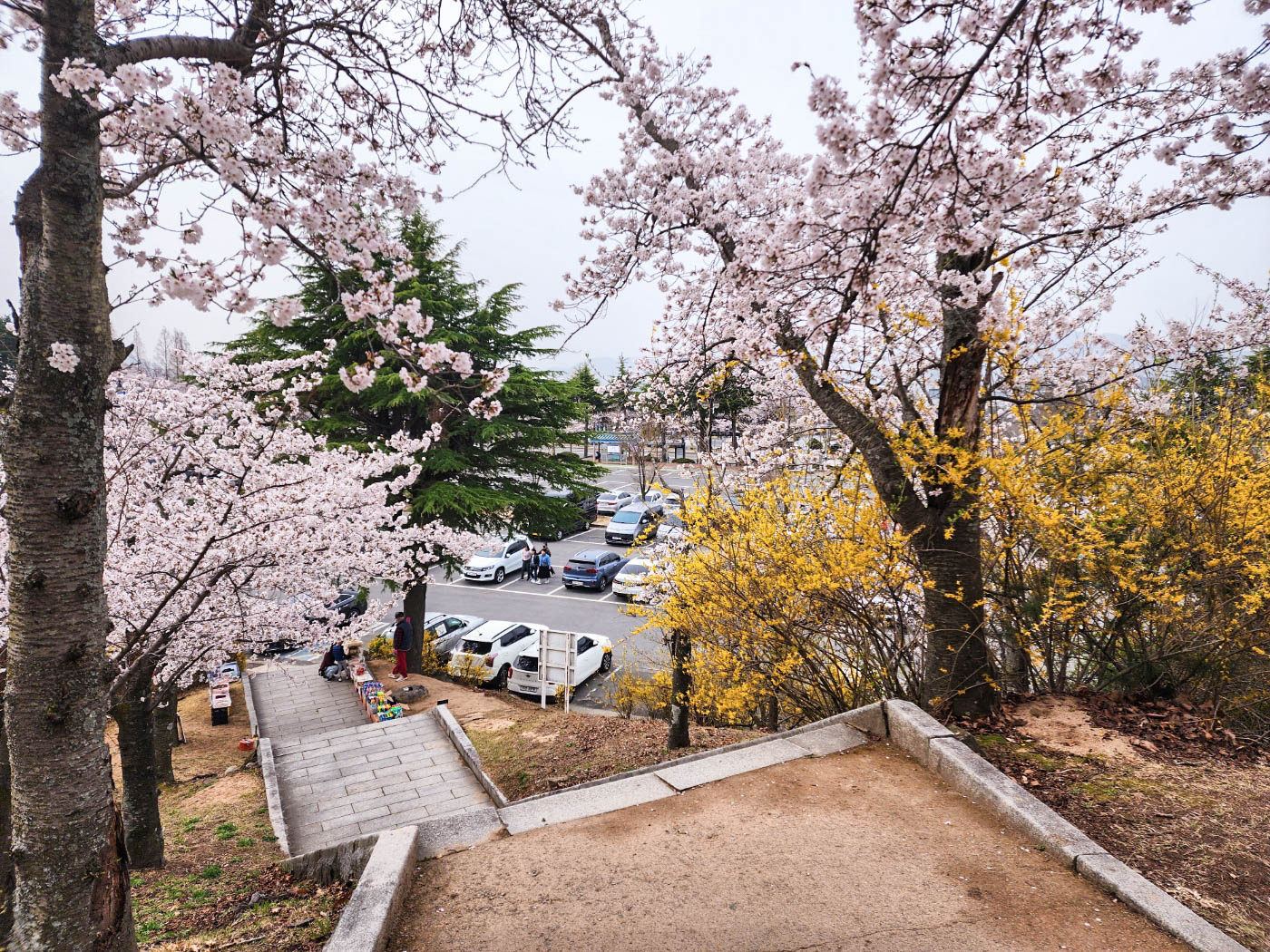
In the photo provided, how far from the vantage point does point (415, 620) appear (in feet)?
47.3

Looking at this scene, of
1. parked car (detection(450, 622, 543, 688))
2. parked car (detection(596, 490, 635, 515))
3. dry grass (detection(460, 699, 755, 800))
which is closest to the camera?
dry grass (detection(460, 699, 755, 800))

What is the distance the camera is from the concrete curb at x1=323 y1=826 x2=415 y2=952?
3004 mm

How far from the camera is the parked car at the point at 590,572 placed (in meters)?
21.2

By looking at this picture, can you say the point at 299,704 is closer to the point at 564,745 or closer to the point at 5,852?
the point at 564,745

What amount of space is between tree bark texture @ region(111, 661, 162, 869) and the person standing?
19.1 feet

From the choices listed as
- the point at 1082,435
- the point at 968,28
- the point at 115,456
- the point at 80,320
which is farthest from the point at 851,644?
the point at 115,456

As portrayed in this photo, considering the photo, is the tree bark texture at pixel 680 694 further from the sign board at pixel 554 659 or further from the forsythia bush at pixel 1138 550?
the forsythia bush at pixel 1138 550

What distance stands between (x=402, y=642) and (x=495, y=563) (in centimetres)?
914

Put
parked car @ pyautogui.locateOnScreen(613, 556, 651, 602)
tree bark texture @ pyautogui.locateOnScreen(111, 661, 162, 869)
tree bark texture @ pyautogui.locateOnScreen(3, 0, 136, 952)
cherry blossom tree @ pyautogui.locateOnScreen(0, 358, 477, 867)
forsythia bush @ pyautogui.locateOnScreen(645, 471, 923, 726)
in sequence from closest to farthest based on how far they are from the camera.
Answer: tree bark texture @ pyautogui.locateOnScreen(3, 0, 136, 952) → forsythia bush @ pyautogui.locateOnScreen(645, 471, 923, 726) → tree bark texture @ pyautogui.locateOnScreen(111, 661, 162, 869) → cherry blossom tree @ pyautogui.locateOnScreen(0, 358, 477, 867) → parked car @ pyautogui.locateOnScreen(613, 556, 651, 602)

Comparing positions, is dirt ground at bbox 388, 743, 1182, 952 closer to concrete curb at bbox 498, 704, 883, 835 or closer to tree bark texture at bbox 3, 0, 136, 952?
concrete curb at bbox 498, 704, 883, 835

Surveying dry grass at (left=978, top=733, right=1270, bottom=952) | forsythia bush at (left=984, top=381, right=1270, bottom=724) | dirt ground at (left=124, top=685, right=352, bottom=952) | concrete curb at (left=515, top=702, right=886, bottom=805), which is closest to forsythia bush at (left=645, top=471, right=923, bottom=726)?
concrete curb at (left=515, top=702, right=886, bottom=805)

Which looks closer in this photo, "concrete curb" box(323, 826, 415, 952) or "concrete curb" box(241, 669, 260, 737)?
"concrete curb" box(323, 826, 415, 952)

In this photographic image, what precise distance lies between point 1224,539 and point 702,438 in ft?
22.7

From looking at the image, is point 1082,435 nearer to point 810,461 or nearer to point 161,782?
point 810,461
